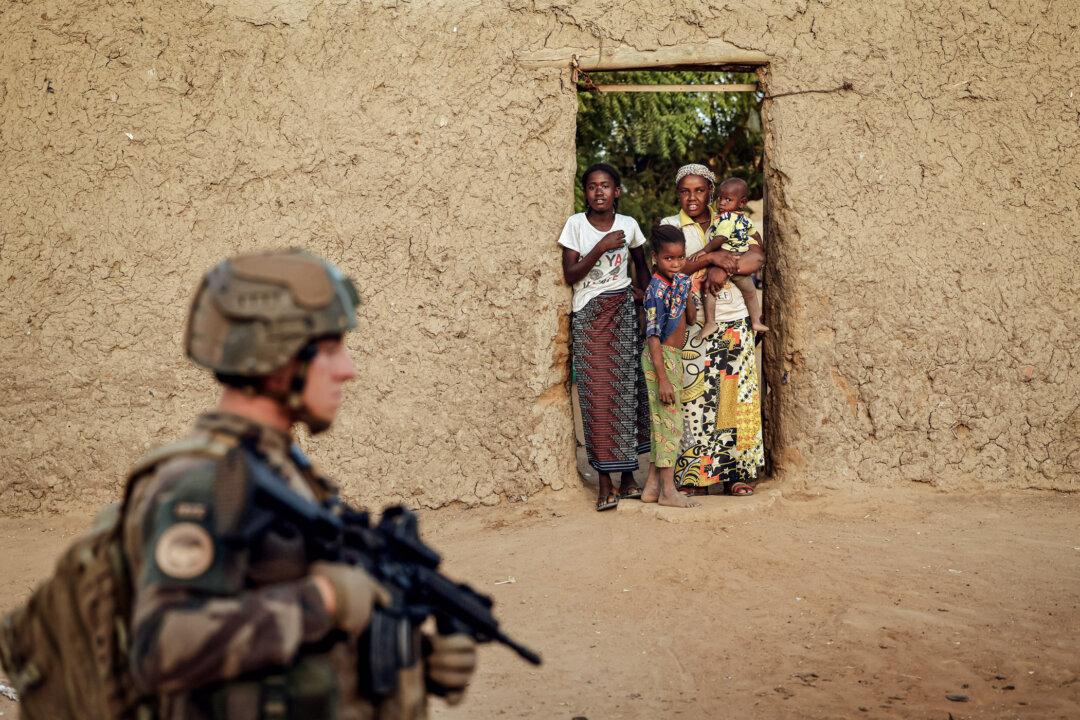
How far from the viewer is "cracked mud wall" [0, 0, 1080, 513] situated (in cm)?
558

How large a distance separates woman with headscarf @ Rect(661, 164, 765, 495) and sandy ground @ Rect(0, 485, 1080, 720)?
0.86 ft

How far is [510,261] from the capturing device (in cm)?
574

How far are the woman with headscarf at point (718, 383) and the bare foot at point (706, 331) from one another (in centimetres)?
1

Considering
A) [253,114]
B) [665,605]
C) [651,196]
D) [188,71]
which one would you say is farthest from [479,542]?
[651,196]

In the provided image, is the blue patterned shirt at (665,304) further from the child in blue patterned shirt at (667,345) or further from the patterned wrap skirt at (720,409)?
the patterned wrap skirt at (720,409)

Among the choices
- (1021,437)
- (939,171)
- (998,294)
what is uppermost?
(939,171)

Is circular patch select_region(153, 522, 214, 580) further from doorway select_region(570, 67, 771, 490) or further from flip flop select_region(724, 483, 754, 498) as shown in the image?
doorway select_region(570, 67, 771, 490)

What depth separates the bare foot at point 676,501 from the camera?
5648 millimetres

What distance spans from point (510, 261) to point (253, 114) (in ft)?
4.86

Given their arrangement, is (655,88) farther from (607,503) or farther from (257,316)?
(257,316)

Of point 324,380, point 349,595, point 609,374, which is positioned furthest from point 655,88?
point 349,595

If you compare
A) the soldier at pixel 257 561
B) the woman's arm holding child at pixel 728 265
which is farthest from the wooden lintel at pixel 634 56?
the soldier at pixel 257 561

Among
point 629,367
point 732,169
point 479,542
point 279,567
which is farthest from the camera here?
point 732,169

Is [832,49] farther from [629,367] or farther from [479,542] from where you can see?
[479,542]
